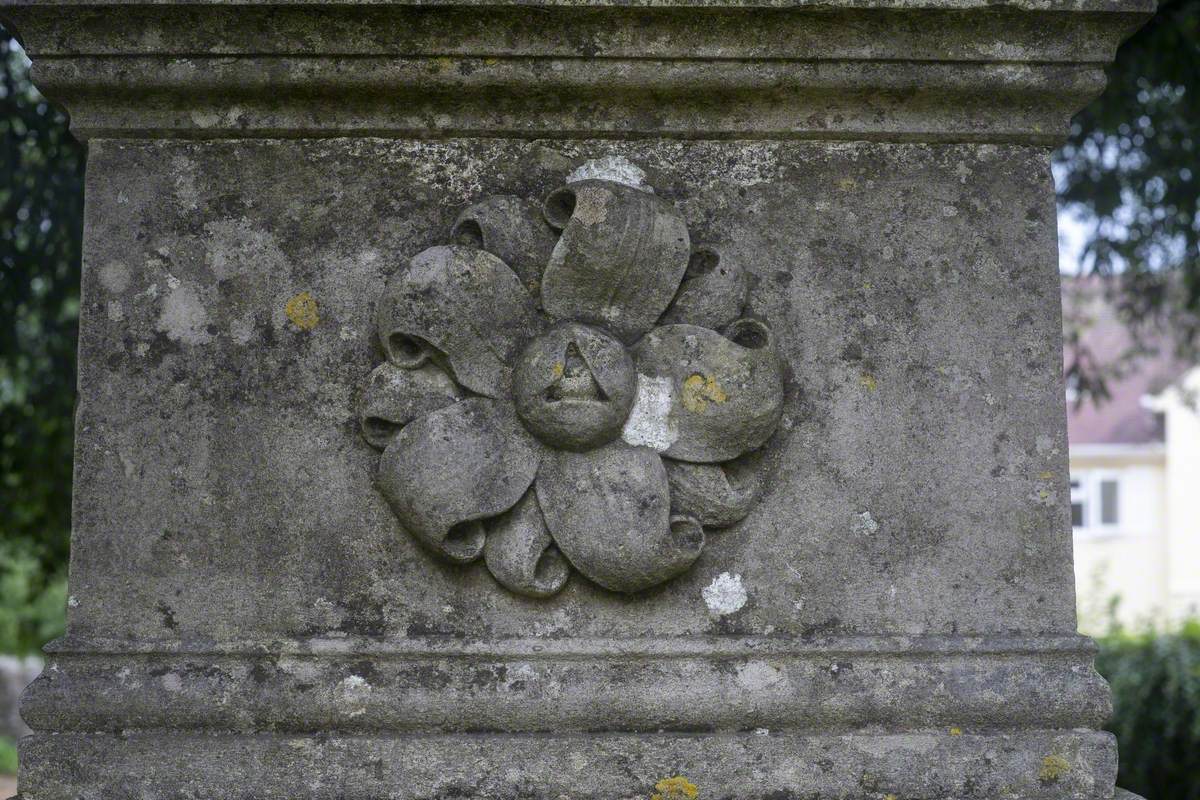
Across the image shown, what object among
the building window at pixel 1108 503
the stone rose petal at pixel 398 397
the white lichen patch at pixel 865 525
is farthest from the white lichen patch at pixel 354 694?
the building window at pixel 1108 503

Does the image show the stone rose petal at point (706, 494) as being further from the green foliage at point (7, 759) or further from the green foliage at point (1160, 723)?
the green foliage at point (7, 759)

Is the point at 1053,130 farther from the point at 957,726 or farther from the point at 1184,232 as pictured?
the point at 1184,232

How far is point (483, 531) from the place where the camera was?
2.12 m

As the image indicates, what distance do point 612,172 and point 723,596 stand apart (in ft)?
2.54

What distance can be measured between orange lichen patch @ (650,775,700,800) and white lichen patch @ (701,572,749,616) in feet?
0.93

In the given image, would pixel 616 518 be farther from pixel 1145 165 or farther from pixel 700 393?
pixel 1145 165

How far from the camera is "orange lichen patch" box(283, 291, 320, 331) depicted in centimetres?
220

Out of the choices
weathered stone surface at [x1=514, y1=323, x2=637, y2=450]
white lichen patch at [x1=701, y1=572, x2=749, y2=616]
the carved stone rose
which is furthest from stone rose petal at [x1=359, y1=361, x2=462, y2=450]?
white lichen patch at [x1=701, y1=572, x2=749, y2=616]

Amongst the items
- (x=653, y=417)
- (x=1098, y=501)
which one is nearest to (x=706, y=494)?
(x=653, y=417)

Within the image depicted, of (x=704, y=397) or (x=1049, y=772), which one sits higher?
(x=704, y=397)

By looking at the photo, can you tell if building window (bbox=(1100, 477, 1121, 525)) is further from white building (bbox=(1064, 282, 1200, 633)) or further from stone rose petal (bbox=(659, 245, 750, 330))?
stone rose petal (bbox=(659, 245, 750, 330))

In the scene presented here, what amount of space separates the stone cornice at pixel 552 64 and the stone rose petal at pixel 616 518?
60cm

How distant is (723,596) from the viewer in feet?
7.05

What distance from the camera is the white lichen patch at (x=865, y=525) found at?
219cm
